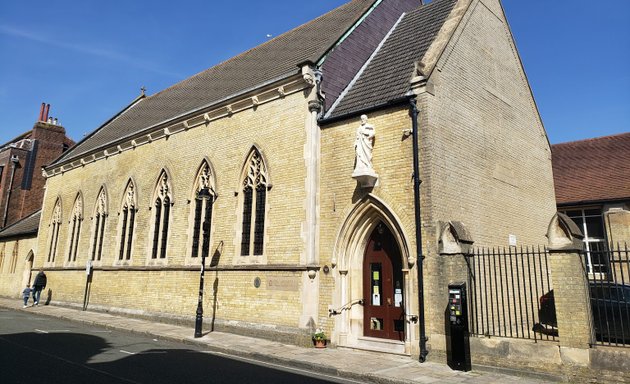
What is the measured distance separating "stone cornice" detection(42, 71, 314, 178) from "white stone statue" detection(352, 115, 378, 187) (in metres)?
2.64

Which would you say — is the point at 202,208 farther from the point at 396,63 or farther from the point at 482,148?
the point at 482,148

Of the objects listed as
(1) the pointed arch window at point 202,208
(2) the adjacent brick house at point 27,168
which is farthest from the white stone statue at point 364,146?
(2) the adjacent brick house at point 27,168

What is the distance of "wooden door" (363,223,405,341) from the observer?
37.7ft

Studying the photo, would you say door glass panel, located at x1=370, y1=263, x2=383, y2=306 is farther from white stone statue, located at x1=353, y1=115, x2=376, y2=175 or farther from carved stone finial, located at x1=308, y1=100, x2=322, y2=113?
carved stone finial, located at x1=308, y1=100, x2=322, y2=113

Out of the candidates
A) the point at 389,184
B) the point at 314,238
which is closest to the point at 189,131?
the point at 314,238

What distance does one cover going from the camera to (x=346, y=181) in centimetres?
1258

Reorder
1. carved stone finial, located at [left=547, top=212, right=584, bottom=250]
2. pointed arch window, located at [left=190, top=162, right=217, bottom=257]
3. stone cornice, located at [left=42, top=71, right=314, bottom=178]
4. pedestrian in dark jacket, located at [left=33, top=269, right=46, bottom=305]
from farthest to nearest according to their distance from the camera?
pedestrian in dark jacket, located at [left=33, top=269, right=46, bottom=305] < pointed arch window, located at [left=190, top=162, right=217, bottom=257] < stone cornice, located at [left=42, top=71, right=314, bottom=178] < carved stone finial, located at [left=547, top=212, right=584, bottom=250]

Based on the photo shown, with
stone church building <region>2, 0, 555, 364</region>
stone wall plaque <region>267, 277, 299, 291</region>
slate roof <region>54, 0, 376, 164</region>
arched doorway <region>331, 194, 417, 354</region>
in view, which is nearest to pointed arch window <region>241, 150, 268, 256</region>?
stone church building <region>2, 0, 555, 364</region>

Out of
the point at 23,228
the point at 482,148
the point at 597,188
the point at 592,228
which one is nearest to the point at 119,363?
the point at 482,148

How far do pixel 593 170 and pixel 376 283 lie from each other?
1621cm

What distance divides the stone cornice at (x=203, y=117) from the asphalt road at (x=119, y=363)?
8187 millimetres

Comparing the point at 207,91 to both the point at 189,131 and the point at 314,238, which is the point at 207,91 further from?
the point at 314,238

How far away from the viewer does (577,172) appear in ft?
73.9

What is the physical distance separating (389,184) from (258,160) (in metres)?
5.37
